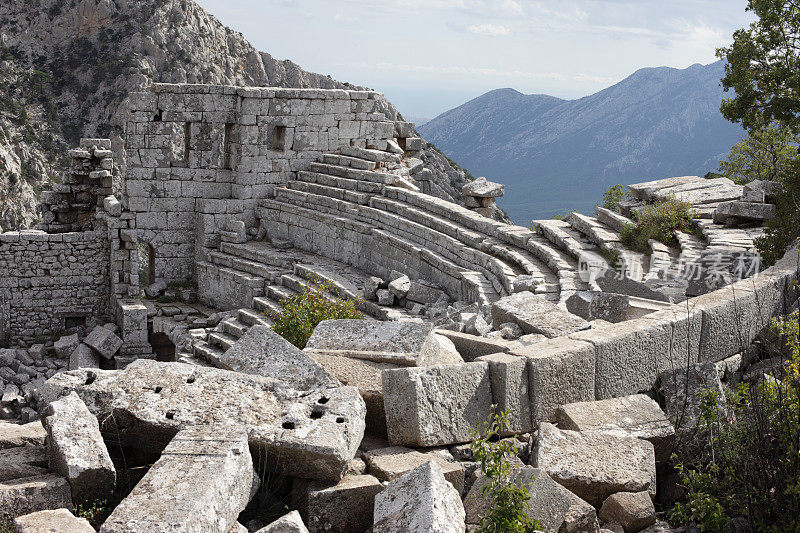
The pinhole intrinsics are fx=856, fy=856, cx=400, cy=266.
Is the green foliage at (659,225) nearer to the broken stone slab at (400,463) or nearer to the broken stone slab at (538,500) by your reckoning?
the broken stone slab at (400,463)

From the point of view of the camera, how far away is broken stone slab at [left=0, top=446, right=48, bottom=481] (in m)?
5.31

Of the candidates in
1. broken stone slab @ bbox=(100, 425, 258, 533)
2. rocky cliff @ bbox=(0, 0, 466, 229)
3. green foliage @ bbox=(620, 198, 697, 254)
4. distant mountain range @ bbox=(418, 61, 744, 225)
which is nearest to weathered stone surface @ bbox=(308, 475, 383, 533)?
broken stone slab @ bbox=(100, 425, 258, 533)

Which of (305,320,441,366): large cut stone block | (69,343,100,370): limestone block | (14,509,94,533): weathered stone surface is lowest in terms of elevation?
(69,343,100,370): limestone block

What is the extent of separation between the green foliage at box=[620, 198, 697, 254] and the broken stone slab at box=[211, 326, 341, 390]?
692 cm

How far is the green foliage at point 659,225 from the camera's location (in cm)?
1251

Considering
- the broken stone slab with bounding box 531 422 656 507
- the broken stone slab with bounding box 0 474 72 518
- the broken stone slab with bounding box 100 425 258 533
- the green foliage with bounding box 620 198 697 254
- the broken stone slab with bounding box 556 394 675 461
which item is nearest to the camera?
the broken stone slab with bounding box 100 425 258 533

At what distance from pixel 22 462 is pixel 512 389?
336 cm

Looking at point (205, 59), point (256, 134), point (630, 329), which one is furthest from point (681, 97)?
point (630, 329)

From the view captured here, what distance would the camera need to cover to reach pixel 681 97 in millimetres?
120312

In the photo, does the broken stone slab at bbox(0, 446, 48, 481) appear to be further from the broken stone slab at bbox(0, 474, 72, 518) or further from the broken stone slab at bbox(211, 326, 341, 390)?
the broken stone slab at bbox(211, 326, 341, 390)

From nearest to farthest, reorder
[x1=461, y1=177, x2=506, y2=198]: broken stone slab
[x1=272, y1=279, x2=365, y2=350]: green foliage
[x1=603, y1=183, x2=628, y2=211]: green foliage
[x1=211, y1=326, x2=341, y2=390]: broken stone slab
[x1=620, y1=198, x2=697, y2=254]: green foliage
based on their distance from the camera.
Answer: [x1=211, y1=326, x2=341, y2=390]: broken stone slab < [x1=272, y1=279, x2=365, y2=350]: green foliage < [x1=620, y1=198, x2=697, y2=254]: green foliage < [x1=461, y1=177, x2=506, y2=198]: broken stone slab < [x1=603, y1=183, x2=628, y2=211]: green foliage

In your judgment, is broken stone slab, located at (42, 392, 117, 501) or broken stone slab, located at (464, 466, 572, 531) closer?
broken stone slab, located at (464, 466, 572, 531)

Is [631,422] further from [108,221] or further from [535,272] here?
[108,221]

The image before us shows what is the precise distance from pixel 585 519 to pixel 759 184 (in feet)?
31.5
